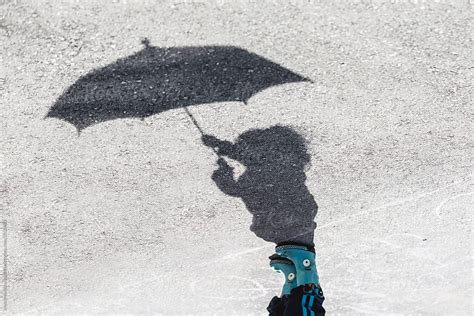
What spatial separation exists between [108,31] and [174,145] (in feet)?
4.59

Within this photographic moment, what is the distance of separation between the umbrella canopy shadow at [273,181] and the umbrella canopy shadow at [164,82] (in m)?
0.51

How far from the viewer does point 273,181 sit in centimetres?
600

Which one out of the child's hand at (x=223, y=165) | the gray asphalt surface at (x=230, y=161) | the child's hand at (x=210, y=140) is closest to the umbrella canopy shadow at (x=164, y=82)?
the gray asphalt surface at (x=230, y=161)

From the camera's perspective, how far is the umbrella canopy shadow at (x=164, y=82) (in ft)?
18.8

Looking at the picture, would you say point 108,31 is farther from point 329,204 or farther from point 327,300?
point 327,300

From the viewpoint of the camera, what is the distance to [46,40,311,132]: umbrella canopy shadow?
5727mm

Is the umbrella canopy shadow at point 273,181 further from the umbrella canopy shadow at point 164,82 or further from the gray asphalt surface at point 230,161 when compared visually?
the umbrella canopy shadow at point 164,82

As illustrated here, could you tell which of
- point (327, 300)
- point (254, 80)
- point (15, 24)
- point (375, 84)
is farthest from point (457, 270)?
point (15, 24)

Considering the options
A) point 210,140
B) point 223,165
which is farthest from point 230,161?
point 210,140

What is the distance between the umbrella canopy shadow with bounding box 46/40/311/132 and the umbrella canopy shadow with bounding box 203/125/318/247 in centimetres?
51

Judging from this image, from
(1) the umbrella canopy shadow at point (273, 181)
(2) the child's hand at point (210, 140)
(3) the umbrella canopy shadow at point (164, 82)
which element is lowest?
(1) the umbrella canopy shadow at point (273, 181)

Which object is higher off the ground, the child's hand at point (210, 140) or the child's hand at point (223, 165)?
the child's hand at point (210, 140)

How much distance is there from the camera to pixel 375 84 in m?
5.83

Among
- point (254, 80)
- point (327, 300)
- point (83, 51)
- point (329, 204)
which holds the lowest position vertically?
point (327, 300)
